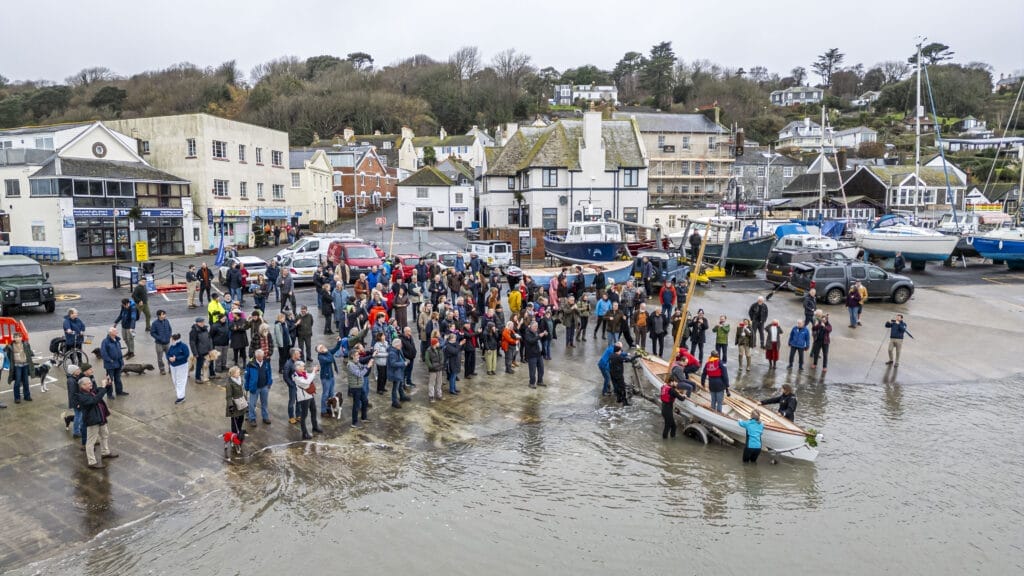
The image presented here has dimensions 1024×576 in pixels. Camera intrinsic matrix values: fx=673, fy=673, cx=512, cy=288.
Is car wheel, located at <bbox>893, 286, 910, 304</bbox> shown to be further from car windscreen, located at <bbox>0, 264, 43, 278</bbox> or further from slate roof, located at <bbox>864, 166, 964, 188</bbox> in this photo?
Answer: slate roof, located at <bbox>864, 166, 964, 188</bbox>

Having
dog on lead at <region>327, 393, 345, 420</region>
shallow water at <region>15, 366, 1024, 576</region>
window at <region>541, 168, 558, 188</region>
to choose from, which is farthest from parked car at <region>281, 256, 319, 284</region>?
window at <region>541, 168, 558, 188</region>

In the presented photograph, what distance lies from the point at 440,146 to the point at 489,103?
16.3m

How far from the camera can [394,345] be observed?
13367 mm

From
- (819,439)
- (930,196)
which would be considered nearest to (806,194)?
(930,196)

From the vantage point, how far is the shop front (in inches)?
1646

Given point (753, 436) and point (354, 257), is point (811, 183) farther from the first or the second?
point (753, 436)

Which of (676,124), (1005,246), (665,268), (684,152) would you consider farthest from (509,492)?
(676,124)

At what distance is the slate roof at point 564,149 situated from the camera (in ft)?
140

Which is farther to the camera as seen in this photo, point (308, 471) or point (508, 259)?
point (508, 259)

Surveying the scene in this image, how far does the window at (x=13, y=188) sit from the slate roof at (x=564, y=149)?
1061 inches

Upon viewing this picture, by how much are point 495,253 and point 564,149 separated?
16.0 meters

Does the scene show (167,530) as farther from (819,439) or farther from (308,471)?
(819,439)

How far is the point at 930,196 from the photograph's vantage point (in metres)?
63.7

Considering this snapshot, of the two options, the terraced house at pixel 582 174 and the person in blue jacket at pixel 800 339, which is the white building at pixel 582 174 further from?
the person in blue jacket at pixel 800 339
